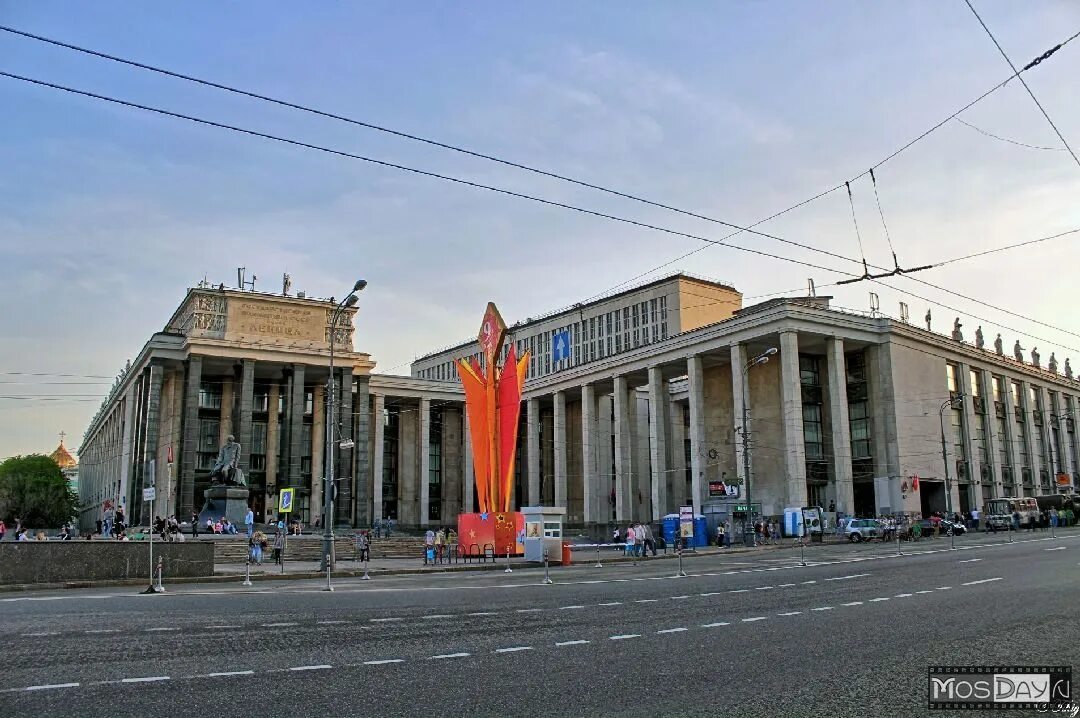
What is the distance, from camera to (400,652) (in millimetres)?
10469

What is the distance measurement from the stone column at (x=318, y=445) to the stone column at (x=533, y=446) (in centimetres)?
2175

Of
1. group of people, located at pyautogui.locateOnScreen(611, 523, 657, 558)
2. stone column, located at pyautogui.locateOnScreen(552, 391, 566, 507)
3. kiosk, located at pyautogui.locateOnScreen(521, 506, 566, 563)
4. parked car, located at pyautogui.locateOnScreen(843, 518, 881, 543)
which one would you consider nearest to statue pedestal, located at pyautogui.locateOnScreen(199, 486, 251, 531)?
kiosk, located at pyautogui.locateOnScreen(521, 506, 566, 563)

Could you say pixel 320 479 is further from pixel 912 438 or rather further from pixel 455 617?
pixel 455 617

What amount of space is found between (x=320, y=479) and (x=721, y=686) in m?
72.4

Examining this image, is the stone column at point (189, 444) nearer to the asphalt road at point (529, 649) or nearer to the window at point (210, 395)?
the window at point (210, 395)

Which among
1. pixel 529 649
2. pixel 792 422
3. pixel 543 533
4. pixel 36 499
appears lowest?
pixel 529 649

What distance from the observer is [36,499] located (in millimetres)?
95812

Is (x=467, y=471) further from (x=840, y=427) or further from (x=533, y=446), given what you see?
(x=840, y=427)

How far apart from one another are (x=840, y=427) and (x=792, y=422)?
4.14 m

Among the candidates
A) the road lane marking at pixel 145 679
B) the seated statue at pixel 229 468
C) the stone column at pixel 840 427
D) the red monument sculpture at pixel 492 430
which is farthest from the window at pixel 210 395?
the road lane marking at pixel 145 679

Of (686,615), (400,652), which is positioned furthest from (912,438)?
(400,652)

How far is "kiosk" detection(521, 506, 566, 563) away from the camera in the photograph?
120 feet

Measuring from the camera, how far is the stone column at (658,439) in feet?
246

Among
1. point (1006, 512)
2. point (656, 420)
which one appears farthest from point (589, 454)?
point (1006, 512)
